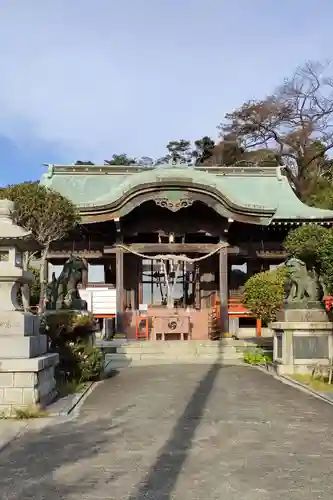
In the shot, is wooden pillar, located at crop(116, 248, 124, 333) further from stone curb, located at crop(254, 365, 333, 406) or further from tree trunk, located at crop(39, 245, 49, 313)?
stone curb, located at crop(254, 365, 333, 406)

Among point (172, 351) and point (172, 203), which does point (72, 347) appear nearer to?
point (172, 351)

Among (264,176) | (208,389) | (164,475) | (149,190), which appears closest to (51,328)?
(208,389)

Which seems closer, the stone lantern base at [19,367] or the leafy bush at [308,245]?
the stone lantern base at [19,367]

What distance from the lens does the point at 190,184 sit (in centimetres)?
2402

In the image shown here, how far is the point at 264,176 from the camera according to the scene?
31406mm

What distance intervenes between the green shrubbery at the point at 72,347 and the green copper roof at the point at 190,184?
11.3 metres

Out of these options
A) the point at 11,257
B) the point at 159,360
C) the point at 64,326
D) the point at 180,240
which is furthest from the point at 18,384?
the point at 180,240

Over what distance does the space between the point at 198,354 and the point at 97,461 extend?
14494 millimetres

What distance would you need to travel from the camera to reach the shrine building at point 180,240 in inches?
948

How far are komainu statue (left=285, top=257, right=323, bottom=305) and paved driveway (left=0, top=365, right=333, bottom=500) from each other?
13.4 feet

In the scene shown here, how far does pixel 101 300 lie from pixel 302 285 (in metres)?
12.4

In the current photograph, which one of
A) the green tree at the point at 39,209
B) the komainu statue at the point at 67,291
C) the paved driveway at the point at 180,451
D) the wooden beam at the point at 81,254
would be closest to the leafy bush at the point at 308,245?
the paved driveway at the point at 180,451

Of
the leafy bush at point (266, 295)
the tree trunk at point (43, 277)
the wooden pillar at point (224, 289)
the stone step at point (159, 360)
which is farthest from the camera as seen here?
the wooden pillar at point (224, 289)

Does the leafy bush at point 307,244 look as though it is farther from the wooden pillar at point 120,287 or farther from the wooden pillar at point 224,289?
the wooden pillar at point 120,287
